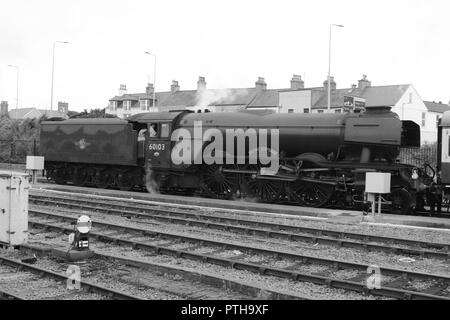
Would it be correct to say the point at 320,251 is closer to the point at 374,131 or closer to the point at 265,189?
the point at 374,131

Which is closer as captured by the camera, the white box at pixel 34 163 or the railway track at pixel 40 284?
the railway track at pixel 40 284

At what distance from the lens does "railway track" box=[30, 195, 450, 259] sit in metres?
9.15

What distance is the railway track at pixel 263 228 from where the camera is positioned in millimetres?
9148

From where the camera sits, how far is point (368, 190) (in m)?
12.7

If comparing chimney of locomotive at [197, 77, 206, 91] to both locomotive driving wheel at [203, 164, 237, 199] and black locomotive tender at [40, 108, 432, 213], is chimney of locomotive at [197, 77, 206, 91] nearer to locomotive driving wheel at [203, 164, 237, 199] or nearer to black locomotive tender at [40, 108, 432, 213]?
black locomotive tender at [40, 108, 432, 213]

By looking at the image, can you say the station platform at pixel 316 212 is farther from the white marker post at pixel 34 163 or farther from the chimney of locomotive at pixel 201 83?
the chimney of locomotive at pixel 201 83

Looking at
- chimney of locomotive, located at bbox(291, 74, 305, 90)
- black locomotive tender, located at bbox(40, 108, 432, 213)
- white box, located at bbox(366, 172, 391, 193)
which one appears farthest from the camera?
chimney of locomotive, located at bbox(291, 74, 305, 90)

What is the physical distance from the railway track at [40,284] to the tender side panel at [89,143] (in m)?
11.7

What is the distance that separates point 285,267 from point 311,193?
7.72 meters

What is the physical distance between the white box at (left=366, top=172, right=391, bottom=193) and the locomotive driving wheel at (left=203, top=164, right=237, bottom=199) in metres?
5.16

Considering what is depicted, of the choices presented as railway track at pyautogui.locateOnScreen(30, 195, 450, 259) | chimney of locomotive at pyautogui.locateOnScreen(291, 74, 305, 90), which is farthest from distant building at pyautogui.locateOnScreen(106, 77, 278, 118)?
railway track at pyautogui.locateOnScreen(30, 195, 450, 259)

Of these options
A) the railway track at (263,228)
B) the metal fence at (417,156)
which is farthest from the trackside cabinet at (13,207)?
the metal fence at (417,156)

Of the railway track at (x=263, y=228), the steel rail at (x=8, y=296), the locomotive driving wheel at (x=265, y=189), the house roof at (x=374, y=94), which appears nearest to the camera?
the steel rail at (x=8, y=296)
